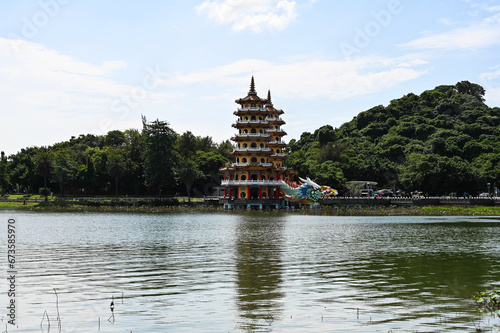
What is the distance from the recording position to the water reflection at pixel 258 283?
49.0 feet

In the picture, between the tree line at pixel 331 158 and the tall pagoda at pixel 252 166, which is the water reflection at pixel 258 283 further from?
the tree line at pixel 331 158

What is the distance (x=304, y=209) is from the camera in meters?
91.4

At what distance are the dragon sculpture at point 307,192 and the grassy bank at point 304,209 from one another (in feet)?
6.79

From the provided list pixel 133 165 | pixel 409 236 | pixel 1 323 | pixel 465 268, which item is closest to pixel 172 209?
pixel 133 165

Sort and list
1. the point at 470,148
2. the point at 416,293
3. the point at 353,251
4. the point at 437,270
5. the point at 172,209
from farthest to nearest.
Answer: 1. the point at 470,148
2. the point at 172,209
3. the point at 353,251
4. the point at 437,270
5. the point at 416,293

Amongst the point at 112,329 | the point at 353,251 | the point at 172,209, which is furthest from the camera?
the point at 172,209

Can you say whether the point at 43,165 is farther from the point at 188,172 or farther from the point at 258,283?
the point at 258,283

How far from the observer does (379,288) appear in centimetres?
1934

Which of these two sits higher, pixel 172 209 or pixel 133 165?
pixel 133 165

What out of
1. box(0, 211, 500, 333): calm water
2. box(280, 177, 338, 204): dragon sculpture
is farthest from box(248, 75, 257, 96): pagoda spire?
box(0, 211, 500, 333): calm water

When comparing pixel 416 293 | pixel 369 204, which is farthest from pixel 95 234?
pixel 369 204

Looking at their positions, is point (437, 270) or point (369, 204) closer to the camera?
point (437, 270)

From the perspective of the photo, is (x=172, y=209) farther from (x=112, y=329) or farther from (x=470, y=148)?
(x=112, y=329)

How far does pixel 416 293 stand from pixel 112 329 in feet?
32.3
